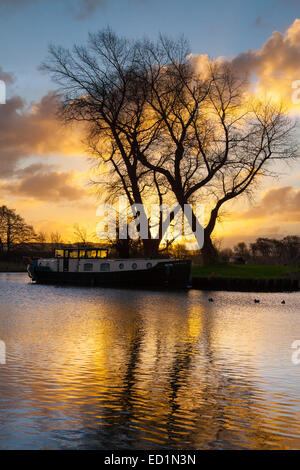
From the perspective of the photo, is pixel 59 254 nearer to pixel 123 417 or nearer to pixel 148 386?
pixel 148 386

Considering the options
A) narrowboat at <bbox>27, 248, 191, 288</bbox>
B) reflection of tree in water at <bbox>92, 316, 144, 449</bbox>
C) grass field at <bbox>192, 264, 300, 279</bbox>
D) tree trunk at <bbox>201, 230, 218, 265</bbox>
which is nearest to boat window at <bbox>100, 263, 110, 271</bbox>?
narrowboat at <bbox>27, 248, 191, 288</bbox>

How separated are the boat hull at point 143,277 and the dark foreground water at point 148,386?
26.9 metres

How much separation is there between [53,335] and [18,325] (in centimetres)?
338

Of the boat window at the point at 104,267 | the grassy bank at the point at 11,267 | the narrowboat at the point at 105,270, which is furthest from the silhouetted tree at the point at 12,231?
the boat window at the point at 104,267

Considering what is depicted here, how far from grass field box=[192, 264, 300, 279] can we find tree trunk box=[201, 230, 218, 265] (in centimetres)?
75

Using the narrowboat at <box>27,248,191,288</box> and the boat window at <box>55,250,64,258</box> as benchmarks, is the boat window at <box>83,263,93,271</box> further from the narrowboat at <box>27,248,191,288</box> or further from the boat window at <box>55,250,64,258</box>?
the boat window at <box>55,250,64,258</box>

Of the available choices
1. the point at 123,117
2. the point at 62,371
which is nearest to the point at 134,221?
the point at 123,117

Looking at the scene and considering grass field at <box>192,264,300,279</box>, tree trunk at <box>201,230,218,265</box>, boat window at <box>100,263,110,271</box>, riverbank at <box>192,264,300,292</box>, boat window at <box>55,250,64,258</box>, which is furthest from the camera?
boat window at <box>55,250,64,258</box>

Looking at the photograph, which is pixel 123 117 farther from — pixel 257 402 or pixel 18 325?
pixel 257 402

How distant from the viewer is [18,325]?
69.7 feet

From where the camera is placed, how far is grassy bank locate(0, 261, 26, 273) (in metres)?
100

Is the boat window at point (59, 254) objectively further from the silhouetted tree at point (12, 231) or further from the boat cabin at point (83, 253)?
the silhouetted tree at point (12, 231)

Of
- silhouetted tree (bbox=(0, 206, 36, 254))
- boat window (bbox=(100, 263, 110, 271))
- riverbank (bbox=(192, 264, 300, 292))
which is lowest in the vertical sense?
riverbank (bbox=(192, 264, 300, 292))
